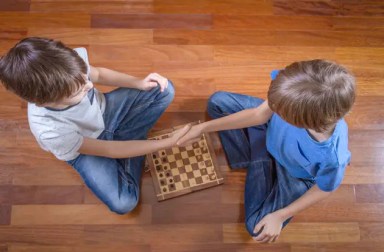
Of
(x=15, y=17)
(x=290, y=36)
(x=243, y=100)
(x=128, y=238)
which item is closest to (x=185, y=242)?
(x=128, y=238)

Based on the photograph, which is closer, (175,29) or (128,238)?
(128,238)

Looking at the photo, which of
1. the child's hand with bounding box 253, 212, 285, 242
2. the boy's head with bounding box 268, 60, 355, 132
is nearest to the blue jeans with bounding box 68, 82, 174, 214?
the child's hand with bounding box 253, 212, 285, 242

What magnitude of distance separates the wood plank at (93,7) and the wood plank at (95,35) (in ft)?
0.27

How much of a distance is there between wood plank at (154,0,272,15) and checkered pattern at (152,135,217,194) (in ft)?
1.78

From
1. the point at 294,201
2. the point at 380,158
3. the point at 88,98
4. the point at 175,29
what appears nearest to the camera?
the point at 88,98

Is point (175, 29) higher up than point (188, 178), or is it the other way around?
point (175, 29)

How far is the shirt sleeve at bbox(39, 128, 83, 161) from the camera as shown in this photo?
0.99 m

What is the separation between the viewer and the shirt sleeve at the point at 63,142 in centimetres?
99

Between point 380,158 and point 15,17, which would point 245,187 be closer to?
point 380,158

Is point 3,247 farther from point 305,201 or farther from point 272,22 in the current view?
point 272,22

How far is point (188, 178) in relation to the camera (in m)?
1.34

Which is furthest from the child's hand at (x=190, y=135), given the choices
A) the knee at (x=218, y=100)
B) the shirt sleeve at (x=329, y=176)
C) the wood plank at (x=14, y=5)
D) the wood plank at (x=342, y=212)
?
the wood plank at (x=14, y=5)

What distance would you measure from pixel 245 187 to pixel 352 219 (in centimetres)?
40

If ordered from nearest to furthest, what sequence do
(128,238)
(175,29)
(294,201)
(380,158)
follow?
(294,201) < (128,238) < (380,158) < (175,29)
